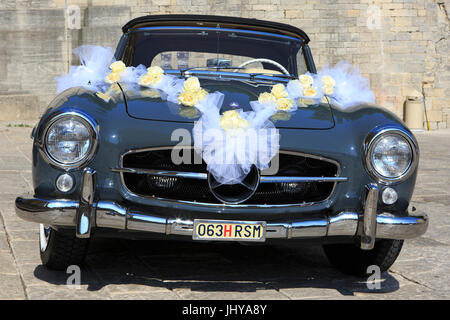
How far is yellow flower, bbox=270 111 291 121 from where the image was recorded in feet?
11.1

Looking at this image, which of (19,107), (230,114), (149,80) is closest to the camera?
(230,114)

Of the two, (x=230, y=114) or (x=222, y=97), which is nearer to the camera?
(x=230, y=114)

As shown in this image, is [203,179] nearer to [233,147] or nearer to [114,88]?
[233,147]

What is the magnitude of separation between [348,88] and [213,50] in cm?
Result: 102

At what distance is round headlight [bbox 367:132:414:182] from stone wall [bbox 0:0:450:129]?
587 inches

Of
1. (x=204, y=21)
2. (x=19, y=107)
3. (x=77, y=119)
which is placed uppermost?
(x=204, y=21)

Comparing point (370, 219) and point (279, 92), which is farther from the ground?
point (279, 92)

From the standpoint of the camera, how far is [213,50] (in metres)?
4.71

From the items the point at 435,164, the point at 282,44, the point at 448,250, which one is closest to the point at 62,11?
the point at 435,164

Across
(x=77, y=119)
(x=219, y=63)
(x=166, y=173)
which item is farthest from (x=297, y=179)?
(x=219, y=63)

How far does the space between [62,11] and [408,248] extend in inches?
573
